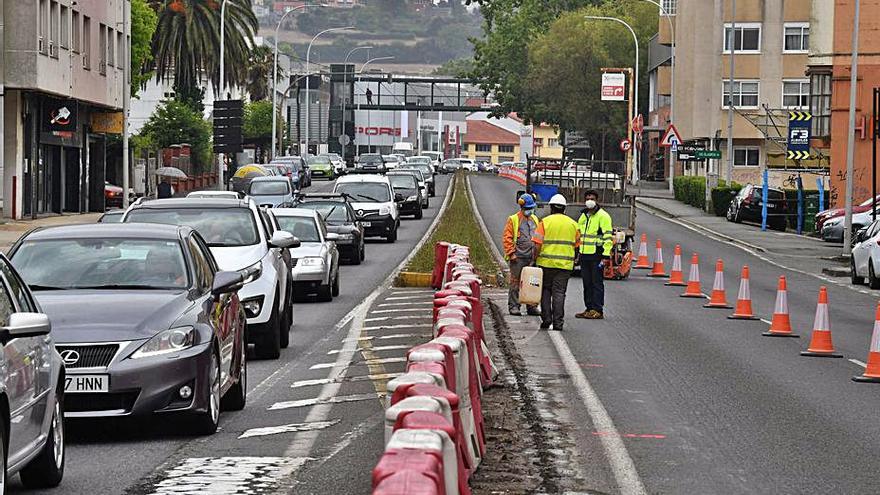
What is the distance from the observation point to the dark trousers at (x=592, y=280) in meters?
22.6

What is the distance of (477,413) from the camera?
11.3 m

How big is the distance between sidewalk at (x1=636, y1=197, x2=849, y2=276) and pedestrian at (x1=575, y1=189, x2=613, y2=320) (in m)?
15.5

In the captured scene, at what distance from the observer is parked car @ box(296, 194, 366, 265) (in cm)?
3569

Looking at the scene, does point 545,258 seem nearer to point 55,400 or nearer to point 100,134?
point 55,400

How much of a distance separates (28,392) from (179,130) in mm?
70928

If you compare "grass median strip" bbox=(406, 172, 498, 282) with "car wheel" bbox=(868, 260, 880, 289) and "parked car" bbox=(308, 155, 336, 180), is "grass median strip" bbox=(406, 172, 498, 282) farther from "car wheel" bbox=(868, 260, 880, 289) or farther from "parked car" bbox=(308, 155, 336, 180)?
"parked car" bbox=(308, 155, 336, 180)

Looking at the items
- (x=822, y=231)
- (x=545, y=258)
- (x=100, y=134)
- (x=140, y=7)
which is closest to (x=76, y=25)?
(x=100, y=134)

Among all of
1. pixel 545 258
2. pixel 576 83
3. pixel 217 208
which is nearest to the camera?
pixel 217 208

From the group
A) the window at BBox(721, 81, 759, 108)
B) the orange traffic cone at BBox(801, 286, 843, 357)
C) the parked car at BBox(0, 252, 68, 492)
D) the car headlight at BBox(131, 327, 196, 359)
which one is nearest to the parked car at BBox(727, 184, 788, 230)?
the window at BBox(721, 81, 759, 108)

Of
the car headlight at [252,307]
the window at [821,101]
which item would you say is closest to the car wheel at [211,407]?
the car headlight at [252,307]

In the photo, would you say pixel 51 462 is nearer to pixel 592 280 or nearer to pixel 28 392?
pixel 28 392

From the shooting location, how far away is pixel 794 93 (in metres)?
77.6

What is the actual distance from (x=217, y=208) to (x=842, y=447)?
856cm

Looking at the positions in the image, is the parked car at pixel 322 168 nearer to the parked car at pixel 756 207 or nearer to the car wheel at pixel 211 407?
the parked car at pixel 756 207
